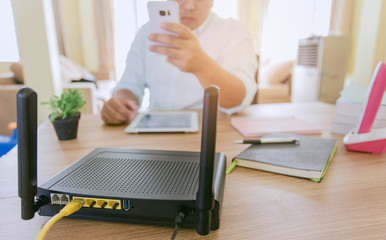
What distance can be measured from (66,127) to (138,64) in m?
0.62

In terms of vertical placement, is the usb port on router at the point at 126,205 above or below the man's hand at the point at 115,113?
above

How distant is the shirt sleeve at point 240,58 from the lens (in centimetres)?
99

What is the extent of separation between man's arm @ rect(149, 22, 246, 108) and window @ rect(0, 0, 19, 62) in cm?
160

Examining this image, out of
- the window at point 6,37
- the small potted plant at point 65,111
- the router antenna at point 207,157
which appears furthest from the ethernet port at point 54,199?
the window at point 6,37

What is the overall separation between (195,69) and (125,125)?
29 centimetres

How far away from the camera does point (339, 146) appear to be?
2.06 ft

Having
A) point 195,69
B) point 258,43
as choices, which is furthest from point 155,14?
point 258,43

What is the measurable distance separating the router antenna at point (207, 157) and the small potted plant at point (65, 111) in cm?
52

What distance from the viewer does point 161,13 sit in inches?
28.2

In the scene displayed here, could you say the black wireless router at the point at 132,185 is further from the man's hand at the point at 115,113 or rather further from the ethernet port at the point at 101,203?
the man's hand at the point at 115,113

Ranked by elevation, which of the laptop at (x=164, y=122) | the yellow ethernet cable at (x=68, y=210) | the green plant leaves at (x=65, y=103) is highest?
the green plant leaves at (x=65, y=103)

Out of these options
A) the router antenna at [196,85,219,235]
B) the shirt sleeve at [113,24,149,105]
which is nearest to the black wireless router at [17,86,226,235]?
the router antenna at [196,85,219,235]

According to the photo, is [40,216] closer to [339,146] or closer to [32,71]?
[339,146]

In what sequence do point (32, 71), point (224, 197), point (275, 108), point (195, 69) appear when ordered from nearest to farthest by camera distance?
point (224, 197) < point (195, 69) < point (275, 108) < point (32, 71)
